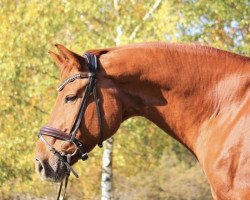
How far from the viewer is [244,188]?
10.9 ft

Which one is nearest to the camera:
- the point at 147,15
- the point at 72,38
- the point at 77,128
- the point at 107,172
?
the point at 77,128

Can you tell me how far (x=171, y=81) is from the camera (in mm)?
3811

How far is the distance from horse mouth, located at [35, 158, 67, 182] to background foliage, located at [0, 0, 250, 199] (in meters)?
8.22

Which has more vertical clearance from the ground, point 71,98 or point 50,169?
point 71,98

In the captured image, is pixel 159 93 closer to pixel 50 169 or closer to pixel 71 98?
pixel 71 98

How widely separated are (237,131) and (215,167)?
285 millimetres

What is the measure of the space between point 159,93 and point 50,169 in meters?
1.00

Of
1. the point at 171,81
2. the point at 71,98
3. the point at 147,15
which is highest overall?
the point at 147,15

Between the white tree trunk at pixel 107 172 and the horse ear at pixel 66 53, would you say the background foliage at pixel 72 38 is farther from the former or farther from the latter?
the horse ear at pixel 66 53

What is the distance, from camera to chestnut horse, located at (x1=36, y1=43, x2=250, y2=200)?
369cm

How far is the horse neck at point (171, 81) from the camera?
12.3 feet

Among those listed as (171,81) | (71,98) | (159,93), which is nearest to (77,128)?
(71,98)

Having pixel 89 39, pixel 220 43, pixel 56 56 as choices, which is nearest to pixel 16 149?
pixel 89 39

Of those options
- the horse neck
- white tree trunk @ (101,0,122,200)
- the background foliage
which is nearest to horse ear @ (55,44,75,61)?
the horse neck
